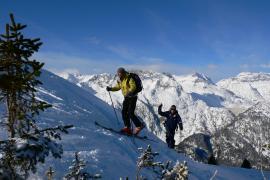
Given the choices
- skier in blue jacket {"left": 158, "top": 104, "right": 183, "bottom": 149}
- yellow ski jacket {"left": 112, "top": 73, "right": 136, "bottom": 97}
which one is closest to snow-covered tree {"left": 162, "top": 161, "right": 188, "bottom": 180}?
yellow ski jacket {"left": 112, "top": 73, "right": 136, "bottom": 97}

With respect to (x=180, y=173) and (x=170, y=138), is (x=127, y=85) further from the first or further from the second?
(x=180, y=173)

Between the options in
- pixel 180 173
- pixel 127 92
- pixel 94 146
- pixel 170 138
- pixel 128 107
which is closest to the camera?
pixel 180 173

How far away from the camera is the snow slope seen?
12972 mm

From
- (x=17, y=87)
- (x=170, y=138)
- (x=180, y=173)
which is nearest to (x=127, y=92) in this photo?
(x=170, y=138)

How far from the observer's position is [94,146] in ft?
47.7

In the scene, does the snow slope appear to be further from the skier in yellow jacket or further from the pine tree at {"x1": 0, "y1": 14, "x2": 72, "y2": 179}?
the pine tree at {"x1": 0, "y1": 14, "x2": 72, "y2": 179}

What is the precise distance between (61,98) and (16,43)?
14.8m

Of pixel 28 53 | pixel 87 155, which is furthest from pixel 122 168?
pixel 28 53

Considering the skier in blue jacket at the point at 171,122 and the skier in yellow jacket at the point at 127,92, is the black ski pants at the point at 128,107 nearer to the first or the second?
the skier in yellow jacket at the point at 127,92

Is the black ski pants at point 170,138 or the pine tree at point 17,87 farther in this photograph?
the black ski pants at point 170,138

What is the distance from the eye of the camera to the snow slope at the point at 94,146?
12972 millimetres

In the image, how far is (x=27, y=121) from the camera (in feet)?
23.8

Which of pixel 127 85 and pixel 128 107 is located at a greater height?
pixel 127 85

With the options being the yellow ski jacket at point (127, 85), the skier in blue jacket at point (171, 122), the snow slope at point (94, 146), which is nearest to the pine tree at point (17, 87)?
the snow slope at point (94, 146)
